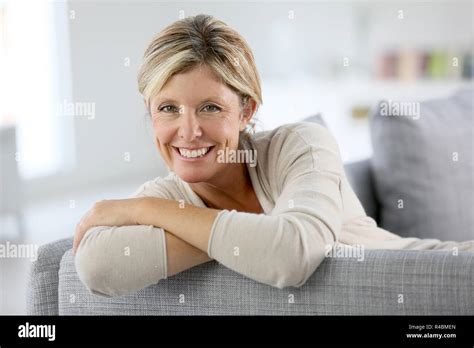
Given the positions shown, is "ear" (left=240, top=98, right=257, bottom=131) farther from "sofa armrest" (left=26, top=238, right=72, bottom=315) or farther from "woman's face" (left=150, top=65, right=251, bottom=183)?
"sofa armrest" (left=26, top=238, right=72, bottom=315)

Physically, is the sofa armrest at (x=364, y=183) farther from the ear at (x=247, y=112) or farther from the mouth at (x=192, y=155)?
the mouth at (x=192, y=155)

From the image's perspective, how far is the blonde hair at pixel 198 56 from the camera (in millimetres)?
1376

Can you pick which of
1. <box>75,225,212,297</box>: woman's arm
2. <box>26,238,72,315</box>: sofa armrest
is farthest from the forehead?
<box>26,238,72,315</box>: sofa armrest

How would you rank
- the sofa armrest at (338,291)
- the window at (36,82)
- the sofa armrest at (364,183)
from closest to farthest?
the sofa armrest at (338,291) → the sofa armrest at (364,183) → the window at (36,82)

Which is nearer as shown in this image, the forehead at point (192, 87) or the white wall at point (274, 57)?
the forehead at point (192, 87)

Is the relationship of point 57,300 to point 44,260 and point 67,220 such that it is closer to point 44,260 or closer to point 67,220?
point 44,260

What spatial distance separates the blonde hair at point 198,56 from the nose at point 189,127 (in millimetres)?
70

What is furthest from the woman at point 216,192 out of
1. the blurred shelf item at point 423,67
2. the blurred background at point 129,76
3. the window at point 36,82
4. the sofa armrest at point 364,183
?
the blurred shelf item at point 423,67

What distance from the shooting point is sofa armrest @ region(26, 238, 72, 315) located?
147cm

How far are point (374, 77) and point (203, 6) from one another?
48.1 inches

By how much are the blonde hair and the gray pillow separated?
776 mm

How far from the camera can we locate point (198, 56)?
138 centimetres
